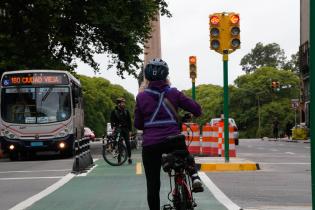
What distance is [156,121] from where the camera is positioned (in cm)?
741

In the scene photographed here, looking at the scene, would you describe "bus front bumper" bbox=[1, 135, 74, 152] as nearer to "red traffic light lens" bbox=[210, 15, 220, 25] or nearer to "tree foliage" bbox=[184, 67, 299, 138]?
"red traffic light lens" bbox=[210, 15, 220, 25]

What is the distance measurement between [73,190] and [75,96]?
13.9 metres

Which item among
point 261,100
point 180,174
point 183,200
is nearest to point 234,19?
point 180,174

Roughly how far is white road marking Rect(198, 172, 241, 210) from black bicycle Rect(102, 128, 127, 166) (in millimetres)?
4226

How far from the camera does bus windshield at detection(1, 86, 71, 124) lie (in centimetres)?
2586

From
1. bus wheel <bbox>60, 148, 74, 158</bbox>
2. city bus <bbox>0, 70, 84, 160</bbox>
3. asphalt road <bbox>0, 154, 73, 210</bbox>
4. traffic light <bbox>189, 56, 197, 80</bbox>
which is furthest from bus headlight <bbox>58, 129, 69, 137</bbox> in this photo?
asphalt road <bbox>0, 154, 73, 210</bbox>

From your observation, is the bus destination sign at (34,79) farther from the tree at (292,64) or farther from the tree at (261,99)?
the tree at (292,64)

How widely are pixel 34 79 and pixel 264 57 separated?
108693 millimetres

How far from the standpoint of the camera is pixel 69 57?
37219mm

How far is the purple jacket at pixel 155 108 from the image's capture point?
7.37 m

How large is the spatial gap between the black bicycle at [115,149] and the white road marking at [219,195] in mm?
4226

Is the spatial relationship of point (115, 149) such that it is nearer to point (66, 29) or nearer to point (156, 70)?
point (156, 70)

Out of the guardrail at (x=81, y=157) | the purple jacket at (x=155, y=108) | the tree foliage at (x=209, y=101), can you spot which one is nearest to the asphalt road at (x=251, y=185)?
the guardrail at (x=81, y=157)

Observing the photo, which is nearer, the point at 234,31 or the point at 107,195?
the point at 107,195
